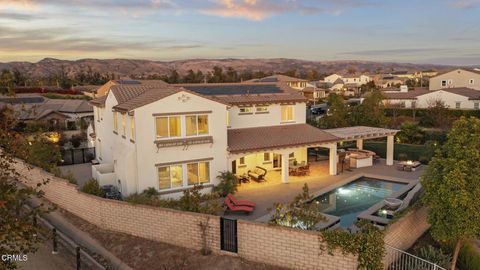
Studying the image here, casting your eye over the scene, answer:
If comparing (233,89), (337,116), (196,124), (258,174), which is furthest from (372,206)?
(337,116)

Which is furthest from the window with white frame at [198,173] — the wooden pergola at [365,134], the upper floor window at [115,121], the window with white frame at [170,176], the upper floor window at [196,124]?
the wooden pergola at [365,134]

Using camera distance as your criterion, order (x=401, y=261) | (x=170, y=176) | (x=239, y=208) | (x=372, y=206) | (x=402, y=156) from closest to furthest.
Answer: (x=401, y=261), (x=239, y=208), (x=372, y=206), (x=170, y=176), (x=402, y=156)

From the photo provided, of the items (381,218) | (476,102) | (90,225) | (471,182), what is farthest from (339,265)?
(476,102)

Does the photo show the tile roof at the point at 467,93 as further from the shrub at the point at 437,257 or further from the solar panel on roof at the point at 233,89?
the shrub at the point at 437,257

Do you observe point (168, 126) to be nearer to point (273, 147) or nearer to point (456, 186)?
point (273, 147)

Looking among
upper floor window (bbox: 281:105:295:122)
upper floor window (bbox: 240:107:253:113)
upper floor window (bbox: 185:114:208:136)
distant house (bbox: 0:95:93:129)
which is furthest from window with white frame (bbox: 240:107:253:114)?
distant house (bbox: 0:95:93:129)

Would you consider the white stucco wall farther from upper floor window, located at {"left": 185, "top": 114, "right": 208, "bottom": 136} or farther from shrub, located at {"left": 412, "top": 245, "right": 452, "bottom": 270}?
shrub, located at {"left": 412, "top": 245, "right": 452, "bottom": 270}
